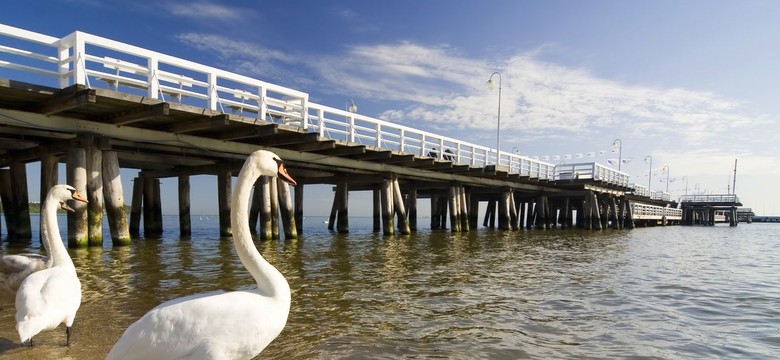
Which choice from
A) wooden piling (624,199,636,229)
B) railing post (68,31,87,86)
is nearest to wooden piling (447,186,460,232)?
railing post (68,31,87,86)

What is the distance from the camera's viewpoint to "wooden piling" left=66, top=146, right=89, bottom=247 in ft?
40.7

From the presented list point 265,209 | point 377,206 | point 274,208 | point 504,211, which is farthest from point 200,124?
point 504,211

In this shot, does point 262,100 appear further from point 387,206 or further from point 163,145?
point 387,206

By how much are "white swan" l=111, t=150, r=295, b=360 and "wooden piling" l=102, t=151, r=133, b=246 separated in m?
11.8

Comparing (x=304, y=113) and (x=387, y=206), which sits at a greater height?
(x=304, y=113)

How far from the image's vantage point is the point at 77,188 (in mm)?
12359

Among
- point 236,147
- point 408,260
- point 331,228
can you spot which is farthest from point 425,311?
point 331,228

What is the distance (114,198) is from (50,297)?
402 inches

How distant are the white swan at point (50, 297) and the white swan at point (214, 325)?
1527mm

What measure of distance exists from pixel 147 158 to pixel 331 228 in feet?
50.0

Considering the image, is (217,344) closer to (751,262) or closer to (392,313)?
(392,313)

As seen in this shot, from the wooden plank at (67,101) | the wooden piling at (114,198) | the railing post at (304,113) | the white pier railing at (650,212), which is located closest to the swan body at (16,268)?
the wooden plank at (67,101)

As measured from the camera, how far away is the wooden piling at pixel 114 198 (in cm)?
1346

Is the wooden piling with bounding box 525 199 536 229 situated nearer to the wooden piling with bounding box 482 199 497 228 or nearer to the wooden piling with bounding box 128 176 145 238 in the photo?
the wooden piling with bounding box 482 199 497 228
